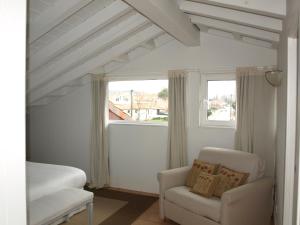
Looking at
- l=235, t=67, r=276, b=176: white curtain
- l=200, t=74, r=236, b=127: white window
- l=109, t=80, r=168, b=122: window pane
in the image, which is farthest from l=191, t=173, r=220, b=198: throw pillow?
l=109, t=80, r=168, b=122: window pane

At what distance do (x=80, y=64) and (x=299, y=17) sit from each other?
2.89 meters

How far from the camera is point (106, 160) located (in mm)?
4520

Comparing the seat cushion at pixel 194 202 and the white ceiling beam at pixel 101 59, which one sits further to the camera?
the white ceiling beam at pixel 101 59

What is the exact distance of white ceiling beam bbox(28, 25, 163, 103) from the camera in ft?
11.3

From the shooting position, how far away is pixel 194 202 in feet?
9.59

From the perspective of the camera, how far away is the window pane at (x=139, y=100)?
4.34m

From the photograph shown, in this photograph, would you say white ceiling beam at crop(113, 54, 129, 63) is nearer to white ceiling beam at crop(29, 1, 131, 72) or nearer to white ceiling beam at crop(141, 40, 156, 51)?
white ceiling beam at crop(141, 40, 156, 51)

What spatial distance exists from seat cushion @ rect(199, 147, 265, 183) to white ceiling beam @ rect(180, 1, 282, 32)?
4.83 feet

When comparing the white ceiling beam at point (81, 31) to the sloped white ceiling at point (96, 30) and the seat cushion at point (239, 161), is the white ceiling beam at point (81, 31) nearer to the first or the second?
the sloped white ceiling at point (96, 30)

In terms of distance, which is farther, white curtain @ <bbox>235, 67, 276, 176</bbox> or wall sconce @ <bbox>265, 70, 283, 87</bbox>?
white curtain @ <bbox>235, 67, 276, 176</bbox>

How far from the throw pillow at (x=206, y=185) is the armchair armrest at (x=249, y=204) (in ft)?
0.97

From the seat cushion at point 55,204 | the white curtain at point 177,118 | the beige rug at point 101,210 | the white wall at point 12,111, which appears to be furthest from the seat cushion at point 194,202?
the white wall at point 12,111

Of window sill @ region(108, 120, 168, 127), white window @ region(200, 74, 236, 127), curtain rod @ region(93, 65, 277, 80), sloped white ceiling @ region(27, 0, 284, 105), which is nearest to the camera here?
sloped white ceiling @ region(27, 0, 284, 105)

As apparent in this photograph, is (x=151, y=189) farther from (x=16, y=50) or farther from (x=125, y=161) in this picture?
(x=16, y=50)
